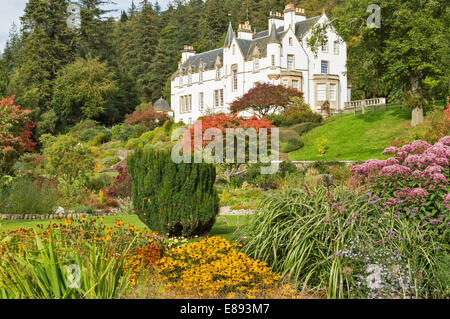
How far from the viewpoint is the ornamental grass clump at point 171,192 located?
8.07m

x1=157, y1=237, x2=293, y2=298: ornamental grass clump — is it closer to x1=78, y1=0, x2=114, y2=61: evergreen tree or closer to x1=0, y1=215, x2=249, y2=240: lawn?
x1=0, y1=215, x2=249, y2=240: lawn

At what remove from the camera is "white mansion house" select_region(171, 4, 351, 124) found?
115 feet

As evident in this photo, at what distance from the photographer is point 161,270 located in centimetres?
527

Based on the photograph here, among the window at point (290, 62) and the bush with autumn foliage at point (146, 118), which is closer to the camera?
the window at point (290, 62)

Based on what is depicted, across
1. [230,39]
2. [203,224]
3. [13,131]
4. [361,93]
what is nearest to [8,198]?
[13,131]

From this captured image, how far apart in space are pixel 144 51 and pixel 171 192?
176 ft

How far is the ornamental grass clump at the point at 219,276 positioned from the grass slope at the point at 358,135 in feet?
50.5

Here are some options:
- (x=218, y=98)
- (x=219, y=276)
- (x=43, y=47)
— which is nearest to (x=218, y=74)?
(x=218, y=98)

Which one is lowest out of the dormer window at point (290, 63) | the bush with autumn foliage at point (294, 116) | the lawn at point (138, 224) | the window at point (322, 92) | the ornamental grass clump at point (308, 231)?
the lawn at point (138, 224)

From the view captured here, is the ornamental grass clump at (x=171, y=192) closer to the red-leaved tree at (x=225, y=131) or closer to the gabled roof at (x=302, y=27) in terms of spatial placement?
the red-leaved tree at (x=225, y=131)

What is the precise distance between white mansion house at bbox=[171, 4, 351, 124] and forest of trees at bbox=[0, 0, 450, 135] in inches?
75.1

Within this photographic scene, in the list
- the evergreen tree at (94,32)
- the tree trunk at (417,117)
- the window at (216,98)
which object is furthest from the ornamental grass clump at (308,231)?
the evergreen tree at (94,32)
